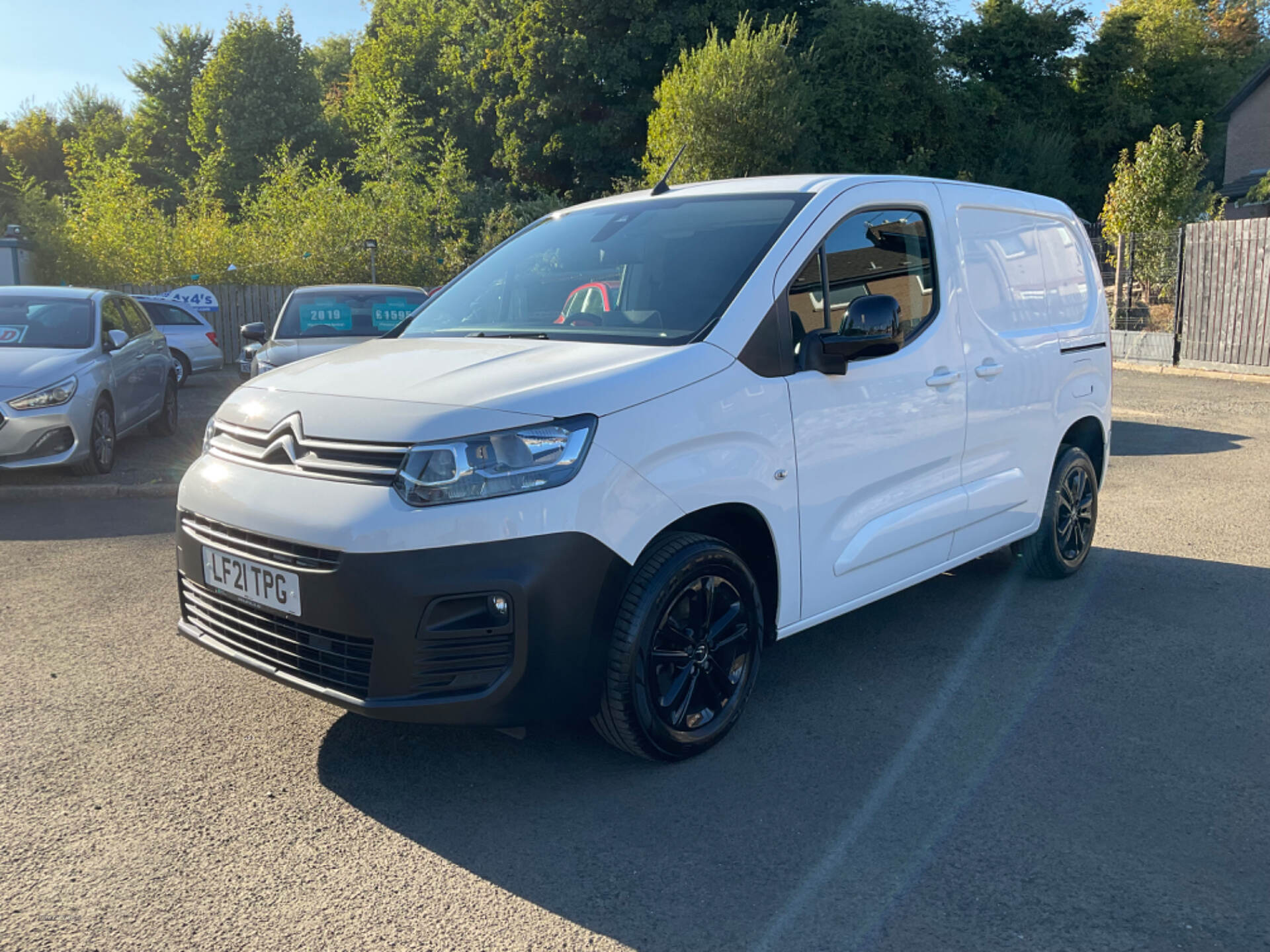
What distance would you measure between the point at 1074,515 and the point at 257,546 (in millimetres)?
4433

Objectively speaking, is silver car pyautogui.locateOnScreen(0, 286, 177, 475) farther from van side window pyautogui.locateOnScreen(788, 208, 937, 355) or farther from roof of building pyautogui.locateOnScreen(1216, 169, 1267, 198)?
roof of building pyautogui.locateOnScreen(1216, 169, 1267, 198)

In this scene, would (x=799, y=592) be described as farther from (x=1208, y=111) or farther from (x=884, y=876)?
(x=1208, y=111)

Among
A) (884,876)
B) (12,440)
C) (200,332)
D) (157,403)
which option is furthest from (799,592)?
(200,332)

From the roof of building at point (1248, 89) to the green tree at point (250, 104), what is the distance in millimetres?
37374

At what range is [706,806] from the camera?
3334 millimetres

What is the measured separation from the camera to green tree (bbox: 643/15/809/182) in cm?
3019

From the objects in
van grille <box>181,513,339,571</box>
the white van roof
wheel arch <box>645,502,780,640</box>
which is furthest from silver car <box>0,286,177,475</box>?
wheel arch <box>645,502,780,640</box>

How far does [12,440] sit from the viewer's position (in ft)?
26.4

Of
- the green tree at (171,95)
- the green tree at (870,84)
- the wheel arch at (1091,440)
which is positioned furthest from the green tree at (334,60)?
the wheel arch at (1091,440)

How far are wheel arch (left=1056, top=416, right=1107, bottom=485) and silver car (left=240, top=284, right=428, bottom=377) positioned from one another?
6533 mm

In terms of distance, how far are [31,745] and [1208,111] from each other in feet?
189

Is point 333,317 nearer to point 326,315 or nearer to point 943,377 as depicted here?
point 326,315

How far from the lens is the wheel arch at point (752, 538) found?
3617 mm

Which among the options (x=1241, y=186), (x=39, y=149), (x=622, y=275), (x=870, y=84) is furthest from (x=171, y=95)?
(x=622, y=275)
